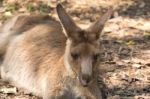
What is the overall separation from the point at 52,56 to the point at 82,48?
93 centimetres

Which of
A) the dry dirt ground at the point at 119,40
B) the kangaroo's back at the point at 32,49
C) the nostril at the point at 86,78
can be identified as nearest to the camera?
the nostril at the point at 86,78

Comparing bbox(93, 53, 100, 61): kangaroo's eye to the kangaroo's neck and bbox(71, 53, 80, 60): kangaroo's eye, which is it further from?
the kangaroo's neck

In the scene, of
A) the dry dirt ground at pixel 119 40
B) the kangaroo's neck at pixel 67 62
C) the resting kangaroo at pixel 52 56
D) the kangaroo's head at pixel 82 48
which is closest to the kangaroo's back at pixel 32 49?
the resting kangaroo at pixel 52 56

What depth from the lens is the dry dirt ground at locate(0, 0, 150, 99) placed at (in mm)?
6457

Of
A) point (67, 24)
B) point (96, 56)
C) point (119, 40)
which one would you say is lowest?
point (119, 40)

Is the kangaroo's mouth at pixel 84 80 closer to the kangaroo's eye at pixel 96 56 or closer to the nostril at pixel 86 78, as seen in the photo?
the nostril at pixel 86 78

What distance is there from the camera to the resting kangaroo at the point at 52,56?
5.43m

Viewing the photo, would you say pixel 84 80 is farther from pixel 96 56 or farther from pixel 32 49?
pixel 32 49

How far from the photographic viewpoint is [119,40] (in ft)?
26.2

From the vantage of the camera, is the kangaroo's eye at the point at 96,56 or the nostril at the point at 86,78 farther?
the kangaroo's eye at the point at 96,56

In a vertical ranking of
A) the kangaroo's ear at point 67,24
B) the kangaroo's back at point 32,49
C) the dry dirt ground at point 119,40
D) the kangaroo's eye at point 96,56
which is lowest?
the dry dirt ground at point 119,40

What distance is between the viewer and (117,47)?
775 centimetres

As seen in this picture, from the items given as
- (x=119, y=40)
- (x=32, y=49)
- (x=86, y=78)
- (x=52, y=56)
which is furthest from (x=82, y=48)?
(x=119, y=40)

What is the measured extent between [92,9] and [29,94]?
130 inches
